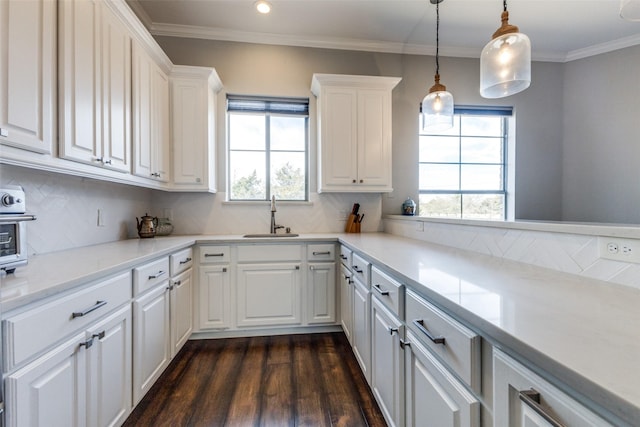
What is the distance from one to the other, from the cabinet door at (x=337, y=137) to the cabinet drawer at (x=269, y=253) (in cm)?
73

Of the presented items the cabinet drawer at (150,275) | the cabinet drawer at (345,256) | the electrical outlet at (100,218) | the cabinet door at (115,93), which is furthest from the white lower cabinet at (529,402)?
the electrical outlet at (100,218)

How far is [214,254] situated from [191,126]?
1.28m

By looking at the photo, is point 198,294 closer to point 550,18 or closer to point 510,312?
point 510,312

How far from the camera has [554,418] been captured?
0.48 meters

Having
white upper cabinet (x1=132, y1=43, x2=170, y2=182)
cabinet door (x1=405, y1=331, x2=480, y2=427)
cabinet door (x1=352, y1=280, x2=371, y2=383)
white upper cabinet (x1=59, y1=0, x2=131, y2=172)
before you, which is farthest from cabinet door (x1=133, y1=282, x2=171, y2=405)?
cabinet door (x1=405, y1=331, x2=480, y2=427)

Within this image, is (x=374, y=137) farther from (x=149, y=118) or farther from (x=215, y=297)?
(x=215, y=297)

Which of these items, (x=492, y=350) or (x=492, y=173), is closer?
(x=492, y=350)

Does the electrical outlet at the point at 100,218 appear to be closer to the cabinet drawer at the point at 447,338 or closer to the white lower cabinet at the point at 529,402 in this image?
the cabinet drawer at the point at 447,338

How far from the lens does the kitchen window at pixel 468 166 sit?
134 inches

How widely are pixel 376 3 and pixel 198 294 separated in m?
3.15

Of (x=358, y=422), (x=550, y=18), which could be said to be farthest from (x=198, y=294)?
(x=550, y=18)

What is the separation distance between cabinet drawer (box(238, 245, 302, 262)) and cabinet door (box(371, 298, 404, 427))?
3.48 ft

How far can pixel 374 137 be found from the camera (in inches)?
111

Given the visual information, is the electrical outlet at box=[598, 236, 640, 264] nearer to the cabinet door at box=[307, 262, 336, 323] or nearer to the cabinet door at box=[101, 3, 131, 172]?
the cabinet door at box=[307, 262, 336, 323]
